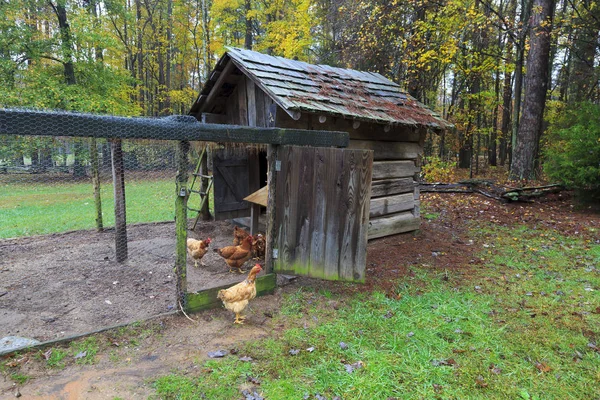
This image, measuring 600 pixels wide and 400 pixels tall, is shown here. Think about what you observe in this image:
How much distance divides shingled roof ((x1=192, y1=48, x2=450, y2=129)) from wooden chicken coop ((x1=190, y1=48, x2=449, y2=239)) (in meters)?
0.02

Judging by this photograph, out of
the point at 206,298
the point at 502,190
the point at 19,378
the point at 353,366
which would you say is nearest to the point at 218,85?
the point at 206,298

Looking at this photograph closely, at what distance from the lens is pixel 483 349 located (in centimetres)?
337

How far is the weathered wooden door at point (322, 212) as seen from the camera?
433 cm

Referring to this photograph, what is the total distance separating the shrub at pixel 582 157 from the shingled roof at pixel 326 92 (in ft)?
13.9

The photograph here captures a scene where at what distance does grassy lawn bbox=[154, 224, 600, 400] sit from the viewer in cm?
279

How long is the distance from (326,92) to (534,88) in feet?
27.3

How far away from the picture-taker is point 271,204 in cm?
439

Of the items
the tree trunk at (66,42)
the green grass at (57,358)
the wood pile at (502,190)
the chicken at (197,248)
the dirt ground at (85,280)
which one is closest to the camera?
the green grass at (57,358)

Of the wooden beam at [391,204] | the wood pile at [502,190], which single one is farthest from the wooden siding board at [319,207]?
the wood pile at [502,190]

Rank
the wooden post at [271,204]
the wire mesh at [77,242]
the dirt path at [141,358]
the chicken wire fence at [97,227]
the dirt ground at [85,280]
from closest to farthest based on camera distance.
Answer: the dirt path at [141,358]
the chicken wire fence at [97,227]
the dirt ground at [85,280]
the wire mesh at [77,242]
the wooden post at [271,204]

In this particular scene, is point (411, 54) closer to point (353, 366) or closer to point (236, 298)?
point (236, 298)

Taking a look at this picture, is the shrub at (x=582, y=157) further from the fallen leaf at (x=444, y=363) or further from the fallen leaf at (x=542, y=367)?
the fallen leaf at (x=444, y=363)

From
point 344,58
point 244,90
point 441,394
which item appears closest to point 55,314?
A: point 441,394

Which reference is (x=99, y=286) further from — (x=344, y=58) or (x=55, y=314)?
(x=344, y=58)
